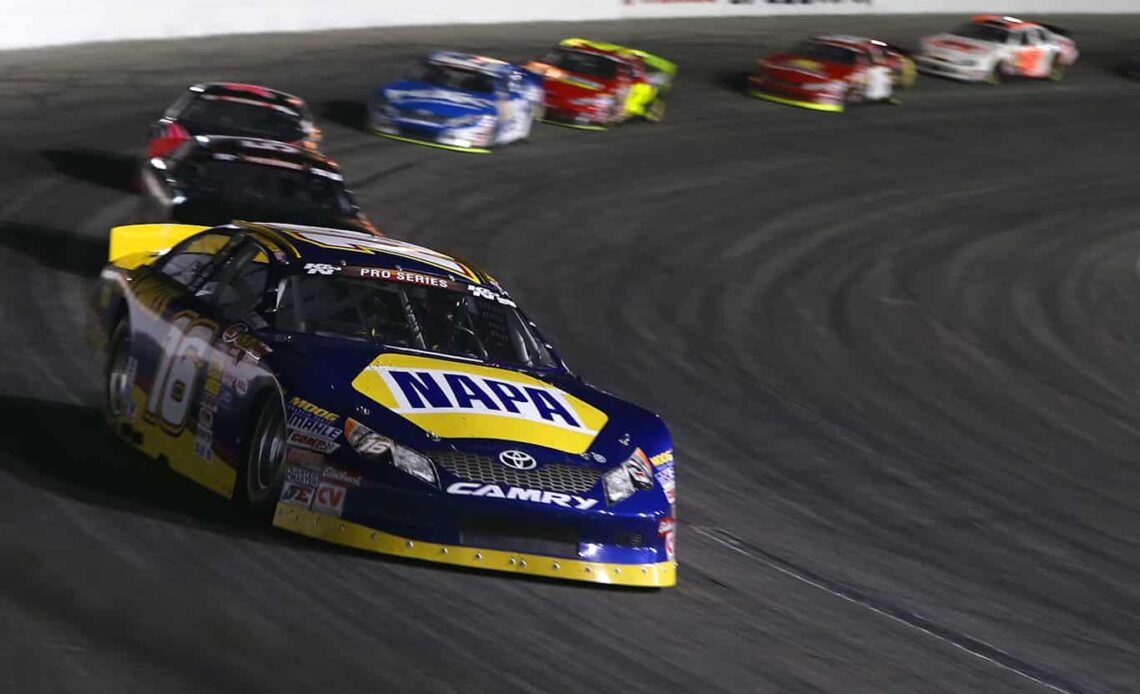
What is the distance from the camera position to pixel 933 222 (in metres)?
25.0

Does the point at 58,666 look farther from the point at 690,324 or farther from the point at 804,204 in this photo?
the point at 804,204

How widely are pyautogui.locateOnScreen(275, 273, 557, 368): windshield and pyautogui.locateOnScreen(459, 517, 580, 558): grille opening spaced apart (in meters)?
1.24

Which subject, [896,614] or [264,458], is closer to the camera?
[264,458]

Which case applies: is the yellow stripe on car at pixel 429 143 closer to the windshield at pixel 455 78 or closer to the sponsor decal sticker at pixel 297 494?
the windshield at pixel 455 78

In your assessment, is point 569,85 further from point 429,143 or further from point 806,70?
point 806,70

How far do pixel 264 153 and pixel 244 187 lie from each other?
1.79 ft

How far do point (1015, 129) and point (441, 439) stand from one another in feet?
91.3

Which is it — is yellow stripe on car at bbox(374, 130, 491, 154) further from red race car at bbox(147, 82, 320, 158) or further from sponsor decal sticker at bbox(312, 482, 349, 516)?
sponsor decal sticker at bbox(312, 482, 349, 516)

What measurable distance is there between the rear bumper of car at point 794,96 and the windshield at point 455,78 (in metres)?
8.54

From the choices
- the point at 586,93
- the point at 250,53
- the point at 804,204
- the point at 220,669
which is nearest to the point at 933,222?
the point at 804,204

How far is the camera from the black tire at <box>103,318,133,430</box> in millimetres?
9500

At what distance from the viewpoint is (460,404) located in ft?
26.4

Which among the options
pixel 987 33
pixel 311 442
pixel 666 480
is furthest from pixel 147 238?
pixel 987 33

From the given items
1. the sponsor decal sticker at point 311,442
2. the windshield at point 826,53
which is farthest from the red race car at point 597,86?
the sponsor decal sticker at point 311,442
